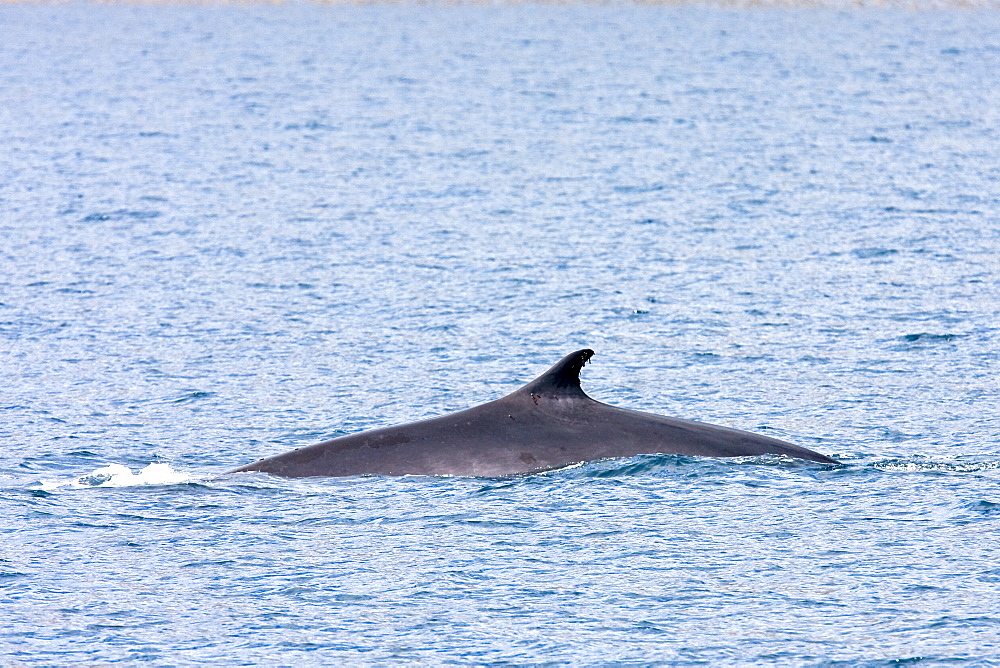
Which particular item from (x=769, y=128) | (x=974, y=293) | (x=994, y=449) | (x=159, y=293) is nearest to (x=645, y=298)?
(x=974, y=293)

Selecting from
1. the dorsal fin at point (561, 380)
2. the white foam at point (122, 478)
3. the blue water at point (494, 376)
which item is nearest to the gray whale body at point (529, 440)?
the dorsal fin at point (561, 380)

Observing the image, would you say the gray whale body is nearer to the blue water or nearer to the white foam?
the blue water

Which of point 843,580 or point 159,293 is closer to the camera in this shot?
point 843,580

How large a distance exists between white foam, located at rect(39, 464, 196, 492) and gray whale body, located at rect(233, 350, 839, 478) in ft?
4.47

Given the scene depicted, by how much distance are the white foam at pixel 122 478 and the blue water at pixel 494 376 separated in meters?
0.06

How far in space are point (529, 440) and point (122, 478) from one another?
4286mm

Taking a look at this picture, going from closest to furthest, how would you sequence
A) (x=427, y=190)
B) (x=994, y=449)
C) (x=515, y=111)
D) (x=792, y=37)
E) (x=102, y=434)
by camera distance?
(x=994, y=449) → (x=102, y=434) → (x=427, y=190) → (x=515, y=111) → (x=792, y=37)

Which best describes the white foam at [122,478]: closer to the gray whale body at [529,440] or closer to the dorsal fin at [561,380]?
the gray whale body at [529,440]

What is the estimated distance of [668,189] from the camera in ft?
133

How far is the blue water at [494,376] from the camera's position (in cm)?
1209

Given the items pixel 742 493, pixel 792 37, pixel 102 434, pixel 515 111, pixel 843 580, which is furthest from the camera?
pixel 792 37

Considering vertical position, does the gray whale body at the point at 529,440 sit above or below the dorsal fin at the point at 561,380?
below

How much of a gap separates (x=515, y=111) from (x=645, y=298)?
38578 millimetres

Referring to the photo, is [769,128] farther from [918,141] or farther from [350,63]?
[350,63]
